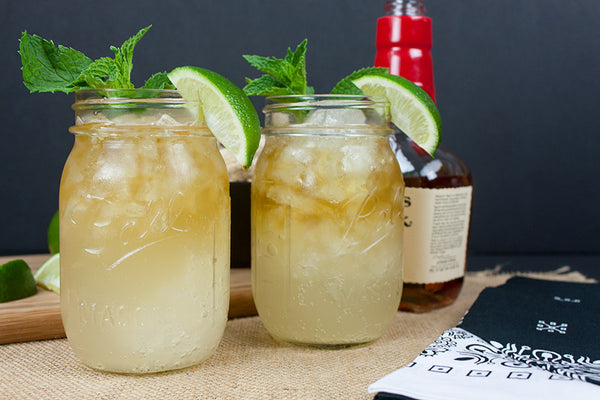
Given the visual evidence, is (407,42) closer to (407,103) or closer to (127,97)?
(407,103)

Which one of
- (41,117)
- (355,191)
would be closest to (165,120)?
(355,191)

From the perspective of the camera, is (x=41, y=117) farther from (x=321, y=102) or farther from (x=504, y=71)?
(x=504, y=71)

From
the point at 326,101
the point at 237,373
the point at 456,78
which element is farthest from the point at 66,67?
the point at 456,78

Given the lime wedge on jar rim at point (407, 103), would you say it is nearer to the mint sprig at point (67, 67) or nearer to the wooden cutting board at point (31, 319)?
the mint sprig at point (67, 67)

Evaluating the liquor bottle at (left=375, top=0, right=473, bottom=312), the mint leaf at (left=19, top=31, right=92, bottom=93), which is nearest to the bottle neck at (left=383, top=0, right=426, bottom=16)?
the liquor bottle at (left=375, top=0, right=473, bottom=312)

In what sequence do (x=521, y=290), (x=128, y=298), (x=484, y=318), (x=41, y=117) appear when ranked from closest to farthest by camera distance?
(x=128, y=298) < (x=484, y=318) < (x=521, y=290) < (x=41, y=117)

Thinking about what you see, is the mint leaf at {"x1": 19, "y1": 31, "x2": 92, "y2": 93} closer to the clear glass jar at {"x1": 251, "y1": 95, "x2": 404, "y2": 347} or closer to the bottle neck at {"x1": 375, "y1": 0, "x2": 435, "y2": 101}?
the clear glass jar at {"x1": 251, "y1": 95, "x2": 404, "y2": 347}
